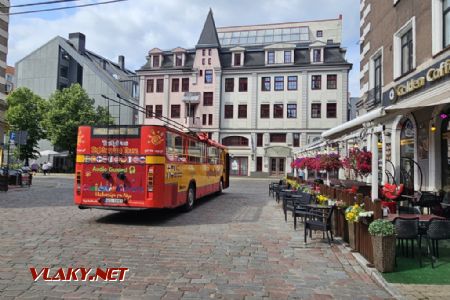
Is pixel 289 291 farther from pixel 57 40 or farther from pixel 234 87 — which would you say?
pixel 57 40

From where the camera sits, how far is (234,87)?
155ft

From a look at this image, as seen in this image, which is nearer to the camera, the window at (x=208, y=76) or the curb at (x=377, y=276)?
the curb at (x=377, y=276)

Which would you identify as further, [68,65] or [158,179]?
[68,65]

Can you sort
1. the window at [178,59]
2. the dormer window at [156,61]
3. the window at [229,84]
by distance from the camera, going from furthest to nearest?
1. the dormer window at [156,61]
2. the window at [178,59]
3. the window at [229,84]

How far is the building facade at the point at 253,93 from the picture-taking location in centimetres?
4456

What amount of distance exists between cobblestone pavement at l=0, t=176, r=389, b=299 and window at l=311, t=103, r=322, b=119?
34.6m

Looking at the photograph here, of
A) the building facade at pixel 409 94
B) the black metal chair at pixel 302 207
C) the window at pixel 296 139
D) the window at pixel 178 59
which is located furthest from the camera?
the window at pixel 178 59

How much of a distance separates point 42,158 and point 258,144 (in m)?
30.7

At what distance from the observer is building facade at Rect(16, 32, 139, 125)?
5406 centimetres

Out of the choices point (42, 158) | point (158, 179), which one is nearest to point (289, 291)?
point (158, 179)

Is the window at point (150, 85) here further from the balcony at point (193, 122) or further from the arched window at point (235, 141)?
the arched window at point (235, 141)

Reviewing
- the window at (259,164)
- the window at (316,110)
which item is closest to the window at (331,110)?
the window at (316,110)

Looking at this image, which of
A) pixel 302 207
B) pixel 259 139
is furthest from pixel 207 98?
pixel 302 207

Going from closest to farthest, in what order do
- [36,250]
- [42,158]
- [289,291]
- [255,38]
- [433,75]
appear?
[289,291] → [36,250] → [433,75] → [42,158] → [255,38]
